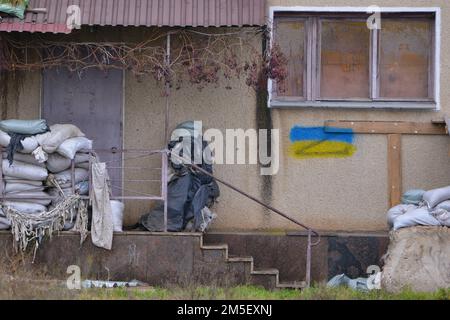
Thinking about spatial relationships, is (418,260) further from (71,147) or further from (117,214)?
(71,147)

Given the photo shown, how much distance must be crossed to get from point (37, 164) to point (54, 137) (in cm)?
44

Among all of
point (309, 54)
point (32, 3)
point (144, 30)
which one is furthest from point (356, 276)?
point (32, 3)

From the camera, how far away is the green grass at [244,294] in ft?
33.8

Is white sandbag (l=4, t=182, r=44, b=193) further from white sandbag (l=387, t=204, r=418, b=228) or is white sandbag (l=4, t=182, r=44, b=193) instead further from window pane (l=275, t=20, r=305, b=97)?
white sandbag (l=387, t=204, r=418, b=228)

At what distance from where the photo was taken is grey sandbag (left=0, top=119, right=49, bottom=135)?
40.1 feet

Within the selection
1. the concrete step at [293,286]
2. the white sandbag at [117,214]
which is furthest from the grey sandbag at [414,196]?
the white sandbag at [117,214]

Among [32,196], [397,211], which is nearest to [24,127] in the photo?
[32,196]

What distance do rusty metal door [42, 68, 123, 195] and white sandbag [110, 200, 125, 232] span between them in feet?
2.58

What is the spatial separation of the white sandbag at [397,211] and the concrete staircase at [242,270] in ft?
4.57

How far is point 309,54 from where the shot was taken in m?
13.5

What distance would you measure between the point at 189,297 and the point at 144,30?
14.4 ft

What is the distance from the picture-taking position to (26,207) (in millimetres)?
12289

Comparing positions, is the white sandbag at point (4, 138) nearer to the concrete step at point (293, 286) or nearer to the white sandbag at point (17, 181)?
the white sandbag at point (17, 181)
